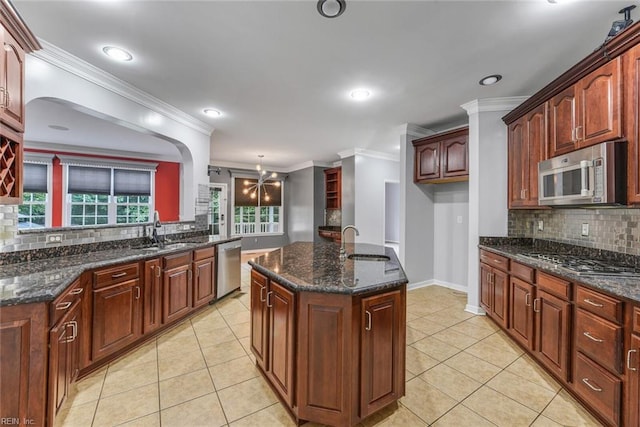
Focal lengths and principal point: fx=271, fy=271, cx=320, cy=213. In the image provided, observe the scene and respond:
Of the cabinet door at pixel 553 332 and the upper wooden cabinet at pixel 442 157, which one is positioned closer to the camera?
the cabinet door at pixel 553 332

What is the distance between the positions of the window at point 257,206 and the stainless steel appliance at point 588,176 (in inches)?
252

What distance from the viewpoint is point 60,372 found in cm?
164

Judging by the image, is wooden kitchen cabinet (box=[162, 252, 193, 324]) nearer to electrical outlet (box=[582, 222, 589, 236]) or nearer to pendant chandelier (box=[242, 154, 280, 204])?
electrical outlet (box=[582, 222, 589, 236])

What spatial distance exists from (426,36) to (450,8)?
29 cm

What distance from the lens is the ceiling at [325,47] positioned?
178 centimetres

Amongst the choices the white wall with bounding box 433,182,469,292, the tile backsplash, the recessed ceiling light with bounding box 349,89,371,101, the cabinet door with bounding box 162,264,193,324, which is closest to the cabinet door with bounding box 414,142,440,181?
the white wall with bounding box 433,182,469,292

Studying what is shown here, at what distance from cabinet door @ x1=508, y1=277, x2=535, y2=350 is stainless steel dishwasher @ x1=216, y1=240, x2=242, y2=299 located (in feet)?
11.2

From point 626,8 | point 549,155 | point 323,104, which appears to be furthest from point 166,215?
point 626,8

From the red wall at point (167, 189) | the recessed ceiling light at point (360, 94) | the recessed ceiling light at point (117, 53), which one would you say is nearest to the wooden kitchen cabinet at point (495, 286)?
the recessed ceiling light at point (360, 94)

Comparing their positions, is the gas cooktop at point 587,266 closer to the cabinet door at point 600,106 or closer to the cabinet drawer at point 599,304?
the cabinet drawer at point 599,304

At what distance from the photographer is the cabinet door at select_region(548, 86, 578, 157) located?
2260 millimetres

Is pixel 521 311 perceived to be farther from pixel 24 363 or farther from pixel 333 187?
pixel 333 187

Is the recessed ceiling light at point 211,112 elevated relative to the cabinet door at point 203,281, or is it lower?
elevated

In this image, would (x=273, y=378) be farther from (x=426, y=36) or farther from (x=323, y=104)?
(x=323, y=104)
